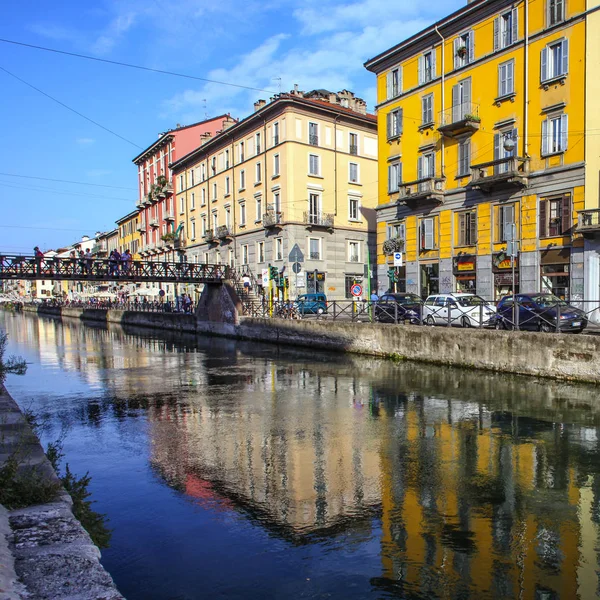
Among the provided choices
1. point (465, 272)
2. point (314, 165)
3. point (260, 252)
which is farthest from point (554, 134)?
point (260, 252)

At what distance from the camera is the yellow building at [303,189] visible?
41.1 meters

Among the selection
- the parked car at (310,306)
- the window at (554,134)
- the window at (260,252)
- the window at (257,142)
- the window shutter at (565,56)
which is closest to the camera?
the window shutter at (565,56)

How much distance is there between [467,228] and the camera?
3052 centimetres

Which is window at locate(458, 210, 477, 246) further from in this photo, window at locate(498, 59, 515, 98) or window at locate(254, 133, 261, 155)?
window at locate(254, 133, 261, 155)

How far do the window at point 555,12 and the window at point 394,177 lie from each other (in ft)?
38.0

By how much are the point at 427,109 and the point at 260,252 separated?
56.7ft

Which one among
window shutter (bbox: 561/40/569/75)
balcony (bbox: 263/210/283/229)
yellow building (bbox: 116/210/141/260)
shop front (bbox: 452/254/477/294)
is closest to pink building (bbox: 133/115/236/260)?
yellow building (bbox: 116/210/141/260)

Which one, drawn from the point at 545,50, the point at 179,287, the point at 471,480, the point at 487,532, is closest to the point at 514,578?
the point at 487,532

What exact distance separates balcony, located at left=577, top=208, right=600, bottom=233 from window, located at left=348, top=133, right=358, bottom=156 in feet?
77.2

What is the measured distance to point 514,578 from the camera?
482 centimetres

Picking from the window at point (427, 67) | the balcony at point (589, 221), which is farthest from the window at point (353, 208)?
the balcony at point (589, 221)

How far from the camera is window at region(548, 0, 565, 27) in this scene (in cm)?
2544

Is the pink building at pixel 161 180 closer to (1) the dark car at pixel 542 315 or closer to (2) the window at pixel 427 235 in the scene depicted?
(2) the window at pixel 427 235

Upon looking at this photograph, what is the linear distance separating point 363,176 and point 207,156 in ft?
51.8
